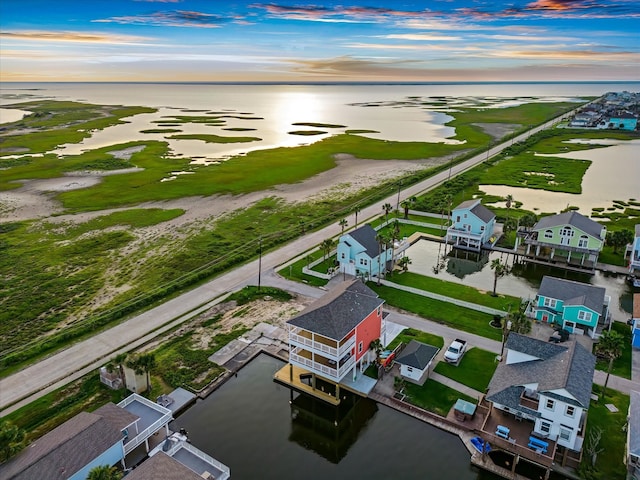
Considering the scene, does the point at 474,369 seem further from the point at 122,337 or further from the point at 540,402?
the point at 122,337

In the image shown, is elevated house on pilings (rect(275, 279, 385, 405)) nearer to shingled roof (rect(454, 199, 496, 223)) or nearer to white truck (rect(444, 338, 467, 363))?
white truck (rect(444, 338, 467, 363))

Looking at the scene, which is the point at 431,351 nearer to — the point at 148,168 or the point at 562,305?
the point at 562,305

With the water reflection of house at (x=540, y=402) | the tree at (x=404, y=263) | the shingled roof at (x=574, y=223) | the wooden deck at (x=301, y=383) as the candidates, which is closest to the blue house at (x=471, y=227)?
the shingled roof at (x=574, y=223)

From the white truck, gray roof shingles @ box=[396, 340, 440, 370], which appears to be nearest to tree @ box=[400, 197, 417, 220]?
the white truck

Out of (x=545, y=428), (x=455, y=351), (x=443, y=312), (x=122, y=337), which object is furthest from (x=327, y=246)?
(x=545, y=428)

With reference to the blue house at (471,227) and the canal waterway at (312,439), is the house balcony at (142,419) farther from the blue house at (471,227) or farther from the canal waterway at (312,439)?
the blue house at (471,227)

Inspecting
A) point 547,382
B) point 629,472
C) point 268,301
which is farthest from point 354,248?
point 629,472

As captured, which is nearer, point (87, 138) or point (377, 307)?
point (377, 307)
